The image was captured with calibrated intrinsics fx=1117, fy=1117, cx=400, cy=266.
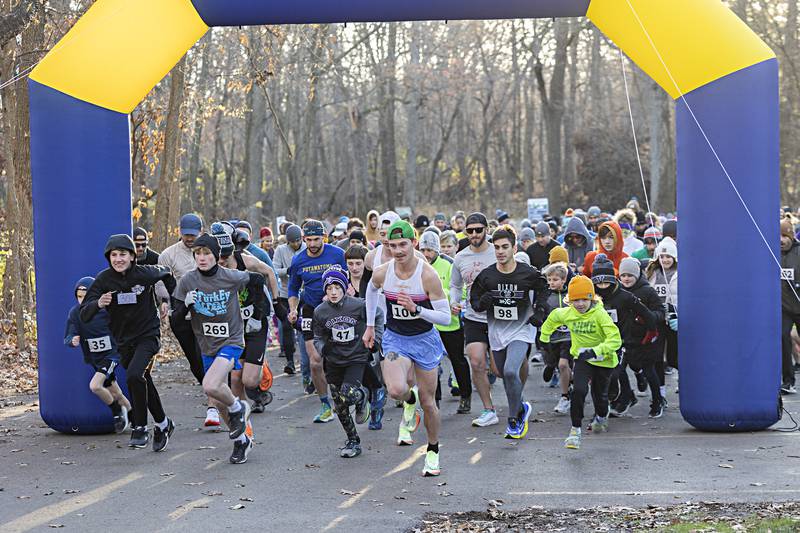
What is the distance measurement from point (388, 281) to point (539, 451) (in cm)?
195

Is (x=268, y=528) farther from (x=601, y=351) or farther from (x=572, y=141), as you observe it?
(x=572, y=141)

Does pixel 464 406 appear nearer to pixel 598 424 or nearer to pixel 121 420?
pixel 598 424

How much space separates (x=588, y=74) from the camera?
6225 centimetres

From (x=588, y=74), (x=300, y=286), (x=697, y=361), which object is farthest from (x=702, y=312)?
(x=588, y=74)

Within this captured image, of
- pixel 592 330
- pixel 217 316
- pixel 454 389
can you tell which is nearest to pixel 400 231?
pixel 217 316

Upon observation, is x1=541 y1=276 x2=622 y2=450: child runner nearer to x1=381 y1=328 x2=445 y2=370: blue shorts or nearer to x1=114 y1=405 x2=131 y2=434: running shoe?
x1=381 y1=328 x2=445 y2=370: blue shorts

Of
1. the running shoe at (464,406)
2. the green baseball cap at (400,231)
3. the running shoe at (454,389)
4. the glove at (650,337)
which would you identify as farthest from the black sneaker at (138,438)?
the glove at (650,337)

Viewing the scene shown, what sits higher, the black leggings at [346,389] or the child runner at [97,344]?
the child runner at [97,344]

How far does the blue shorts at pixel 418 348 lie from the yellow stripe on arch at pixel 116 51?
11.6 feet

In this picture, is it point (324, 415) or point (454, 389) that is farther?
point (454, 389)

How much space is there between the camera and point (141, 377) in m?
9.34

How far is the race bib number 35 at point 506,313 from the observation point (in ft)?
33.4

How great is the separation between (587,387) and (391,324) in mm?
1940

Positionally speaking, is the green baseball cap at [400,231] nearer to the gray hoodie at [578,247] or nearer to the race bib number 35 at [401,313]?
the race bib number 35 at [401,313]
